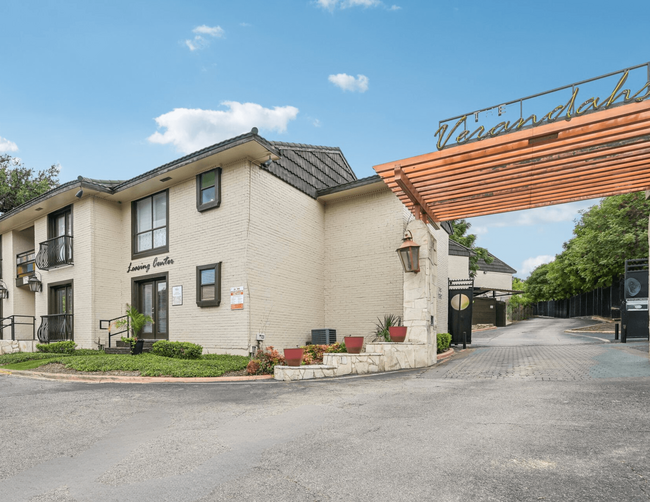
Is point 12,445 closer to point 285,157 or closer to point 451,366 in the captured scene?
point 451,366

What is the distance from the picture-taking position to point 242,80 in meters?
12.7

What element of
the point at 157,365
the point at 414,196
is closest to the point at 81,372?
the point at 157,365

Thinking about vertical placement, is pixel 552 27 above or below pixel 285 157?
above

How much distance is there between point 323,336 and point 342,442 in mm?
10228

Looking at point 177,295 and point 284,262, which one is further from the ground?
point 284,262

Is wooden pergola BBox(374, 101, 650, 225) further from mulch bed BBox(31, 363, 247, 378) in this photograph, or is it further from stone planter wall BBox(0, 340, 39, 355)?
stone planter wall BBox(0, 340, 39, 355)

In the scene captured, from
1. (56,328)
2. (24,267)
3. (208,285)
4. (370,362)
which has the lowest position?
(56,328)

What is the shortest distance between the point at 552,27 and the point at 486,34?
1.71 meters

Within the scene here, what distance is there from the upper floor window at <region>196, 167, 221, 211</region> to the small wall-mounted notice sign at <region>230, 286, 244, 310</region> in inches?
107

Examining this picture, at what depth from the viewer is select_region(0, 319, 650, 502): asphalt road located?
3.24 metres

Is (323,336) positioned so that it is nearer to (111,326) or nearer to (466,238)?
(111,326)

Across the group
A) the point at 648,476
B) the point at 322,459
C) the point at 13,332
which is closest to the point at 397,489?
the point at 322,459

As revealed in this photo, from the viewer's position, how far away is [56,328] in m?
16.5

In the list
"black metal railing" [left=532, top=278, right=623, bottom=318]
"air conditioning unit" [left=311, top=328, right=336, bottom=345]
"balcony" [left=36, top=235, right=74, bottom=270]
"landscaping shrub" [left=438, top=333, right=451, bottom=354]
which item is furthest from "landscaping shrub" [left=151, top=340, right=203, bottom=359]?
"black metal railing" [left=532, top=278, right=623, bottom=318]
